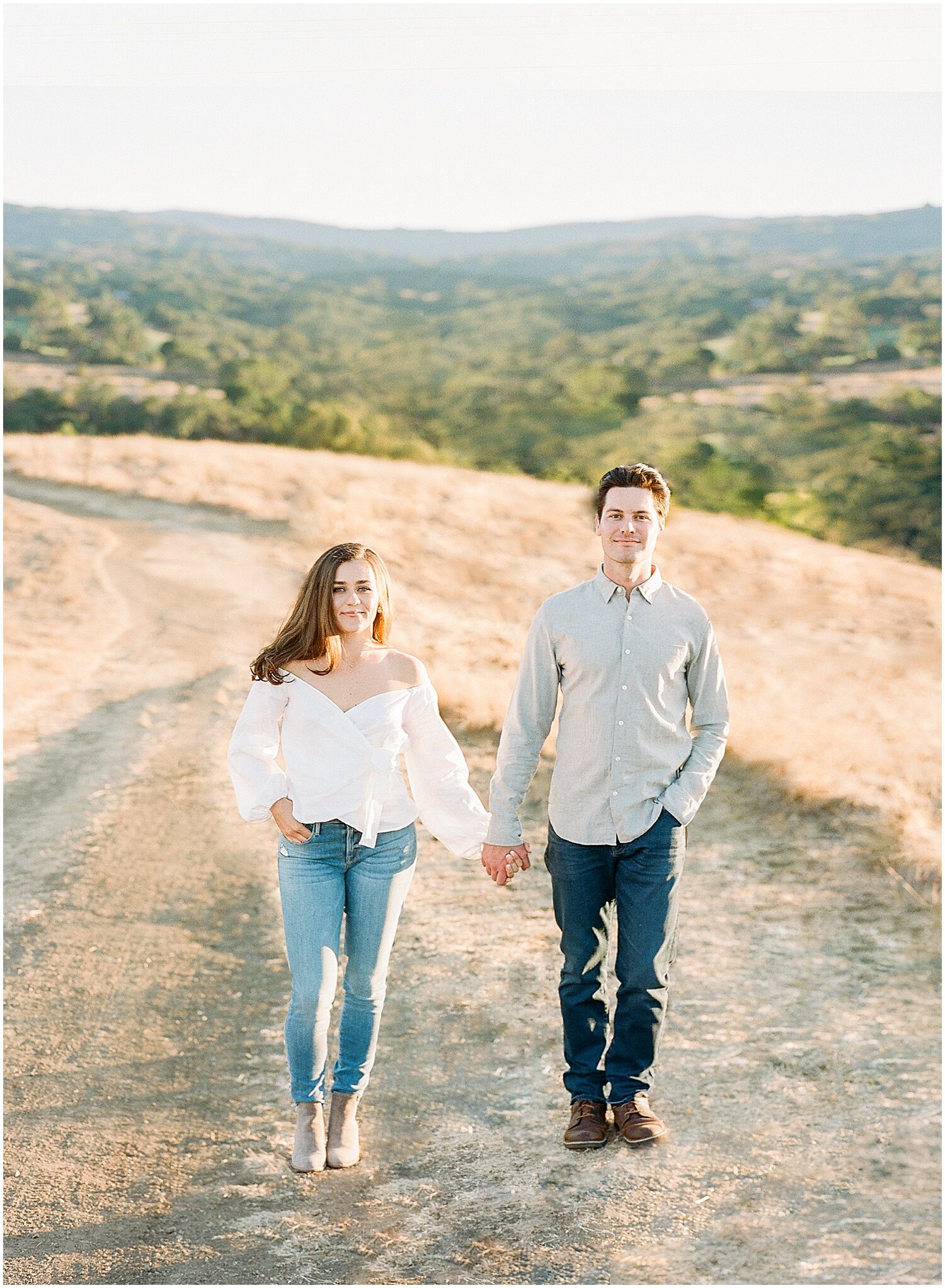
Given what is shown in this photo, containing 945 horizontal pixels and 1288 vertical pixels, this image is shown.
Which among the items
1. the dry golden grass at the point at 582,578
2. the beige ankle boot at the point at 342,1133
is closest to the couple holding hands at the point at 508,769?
the beige ankle boot at the point at 342,1133

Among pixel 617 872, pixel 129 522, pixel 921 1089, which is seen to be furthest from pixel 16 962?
pixel 129 522

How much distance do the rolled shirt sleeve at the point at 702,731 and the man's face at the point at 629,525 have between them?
0.29 m

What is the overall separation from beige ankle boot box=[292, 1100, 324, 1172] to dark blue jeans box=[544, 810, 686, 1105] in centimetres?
75

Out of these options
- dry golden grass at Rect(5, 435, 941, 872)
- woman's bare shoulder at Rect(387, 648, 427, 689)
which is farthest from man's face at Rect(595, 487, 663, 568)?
dry golden grass at Rect(5, 435, 941, 872)

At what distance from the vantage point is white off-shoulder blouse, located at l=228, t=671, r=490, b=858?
10.4ft

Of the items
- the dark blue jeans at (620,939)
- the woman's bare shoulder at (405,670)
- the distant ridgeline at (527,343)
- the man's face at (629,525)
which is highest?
the distant ridgeline at (527,343)

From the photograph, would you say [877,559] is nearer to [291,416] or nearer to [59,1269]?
[291,416]

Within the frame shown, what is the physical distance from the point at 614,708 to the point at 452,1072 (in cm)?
235

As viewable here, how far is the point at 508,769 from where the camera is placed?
11.0 feet

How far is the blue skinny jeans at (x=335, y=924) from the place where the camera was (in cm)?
320

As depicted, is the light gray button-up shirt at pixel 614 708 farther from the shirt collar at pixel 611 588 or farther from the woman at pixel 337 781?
the woman at pixel 337 781

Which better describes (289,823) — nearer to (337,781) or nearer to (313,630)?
(337,781)

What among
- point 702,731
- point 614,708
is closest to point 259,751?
point 614,708

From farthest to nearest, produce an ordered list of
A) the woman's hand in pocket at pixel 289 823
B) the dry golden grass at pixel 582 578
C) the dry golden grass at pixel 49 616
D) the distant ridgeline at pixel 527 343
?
the distant ridgeline at pixel 527 343 → the dry golden grass at pixel 49 616 → the dry golden grass at pixel 582 578 → the woman's hand in pocket at pixel 289 823
